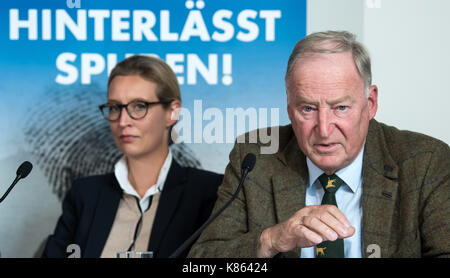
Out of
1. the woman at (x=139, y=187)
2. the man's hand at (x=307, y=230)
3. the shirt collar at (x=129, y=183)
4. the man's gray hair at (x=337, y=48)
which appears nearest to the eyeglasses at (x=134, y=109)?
the woman at (x=139, y=187)

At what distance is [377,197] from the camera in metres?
1.14

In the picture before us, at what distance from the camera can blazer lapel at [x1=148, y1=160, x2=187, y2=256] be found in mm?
1554

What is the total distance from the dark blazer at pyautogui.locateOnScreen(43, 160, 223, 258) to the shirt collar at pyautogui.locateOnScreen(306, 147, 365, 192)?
485mm

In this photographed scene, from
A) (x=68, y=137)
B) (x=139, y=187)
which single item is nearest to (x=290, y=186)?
(x=139, y=187)

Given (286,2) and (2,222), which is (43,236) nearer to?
(2,222)

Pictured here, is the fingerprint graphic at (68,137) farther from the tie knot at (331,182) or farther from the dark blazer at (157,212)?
the tie knot at (331,182)

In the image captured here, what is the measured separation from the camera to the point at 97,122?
6.33ft

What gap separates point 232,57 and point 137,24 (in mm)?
363

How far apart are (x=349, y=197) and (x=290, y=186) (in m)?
0.14

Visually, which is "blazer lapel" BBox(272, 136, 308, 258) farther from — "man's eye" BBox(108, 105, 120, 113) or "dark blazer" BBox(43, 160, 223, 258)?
"man's eye" BBox(108, 105, 120, 113)

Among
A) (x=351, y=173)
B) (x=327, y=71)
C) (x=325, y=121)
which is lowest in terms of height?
(x=351, y=173)

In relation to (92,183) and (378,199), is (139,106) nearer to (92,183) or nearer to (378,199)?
(92,183)

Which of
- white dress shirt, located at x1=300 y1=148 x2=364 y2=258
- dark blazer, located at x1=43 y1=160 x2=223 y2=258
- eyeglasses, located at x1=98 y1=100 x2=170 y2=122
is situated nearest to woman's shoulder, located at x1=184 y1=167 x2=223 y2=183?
dark blazer, located at x1=43 y1=160 x2=223 y2=258
